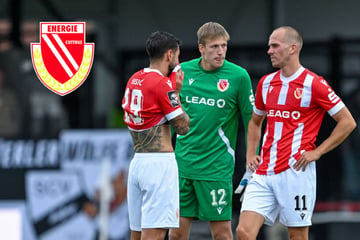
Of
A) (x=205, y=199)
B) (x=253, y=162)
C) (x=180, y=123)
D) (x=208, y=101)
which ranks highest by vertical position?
(x=208, y=101)

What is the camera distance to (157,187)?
21.0 ft

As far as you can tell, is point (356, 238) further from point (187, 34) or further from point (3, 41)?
point (3, 41)

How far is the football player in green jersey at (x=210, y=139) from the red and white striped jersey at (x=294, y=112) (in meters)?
0.46

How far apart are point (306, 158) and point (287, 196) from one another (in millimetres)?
335

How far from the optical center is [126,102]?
646 centimetres

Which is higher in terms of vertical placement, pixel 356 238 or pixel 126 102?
pixel 126 102

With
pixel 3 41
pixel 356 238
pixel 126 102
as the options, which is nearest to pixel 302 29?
pixel 356 238

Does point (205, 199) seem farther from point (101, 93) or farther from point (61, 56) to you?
point (101, 93)

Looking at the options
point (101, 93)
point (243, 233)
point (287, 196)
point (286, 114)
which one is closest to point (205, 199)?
point (243, 233)

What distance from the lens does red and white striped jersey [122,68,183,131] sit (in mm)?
6332

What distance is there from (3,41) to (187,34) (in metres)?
3.02

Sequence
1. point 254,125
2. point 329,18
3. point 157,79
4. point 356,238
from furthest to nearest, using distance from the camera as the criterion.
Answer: point 329,18 < point 356,238 < point 254,125 < point 157,79

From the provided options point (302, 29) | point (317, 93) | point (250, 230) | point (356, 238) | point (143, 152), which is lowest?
point (356, 238)

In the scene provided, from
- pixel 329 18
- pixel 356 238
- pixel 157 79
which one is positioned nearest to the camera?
pixel 157 79
